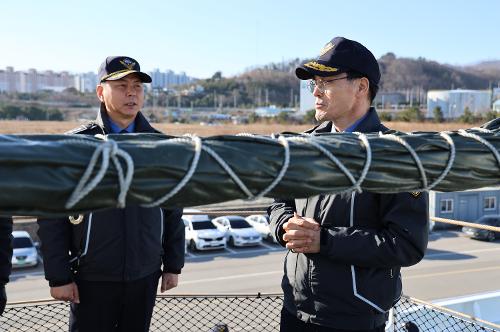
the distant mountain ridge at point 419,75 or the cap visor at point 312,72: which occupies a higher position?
the distant mountain ridge at point 419,75

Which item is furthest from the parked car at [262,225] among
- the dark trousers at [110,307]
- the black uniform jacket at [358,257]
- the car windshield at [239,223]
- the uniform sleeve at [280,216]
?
the black uniform jacket at [358,257]

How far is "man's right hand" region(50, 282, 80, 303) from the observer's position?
7.98ft

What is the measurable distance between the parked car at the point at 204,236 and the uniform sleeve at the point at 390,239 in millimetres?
13675

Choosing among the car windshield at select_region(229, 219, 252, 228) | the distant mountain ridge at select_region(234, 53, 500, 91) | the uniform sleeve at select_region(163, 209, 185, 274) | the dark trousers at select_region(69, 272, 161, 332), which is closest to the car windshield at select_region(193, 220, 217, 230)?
the car windshield at select_region(229, 219, 252, 228)

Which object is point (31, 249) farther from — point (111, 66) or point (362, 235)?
point (362, 235)

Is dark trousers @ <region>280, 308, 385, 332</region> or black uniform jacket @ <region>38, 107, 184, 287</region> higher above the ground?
black uniform jacket @ <region>38, 107, 184, 287</region>

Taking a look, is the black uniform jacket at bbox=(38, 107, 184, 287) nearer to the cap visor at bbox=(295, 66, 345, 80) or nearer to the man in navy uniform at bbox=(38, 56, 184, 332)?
the man in navy uniform at bbox=(38, 56, 184, 332)

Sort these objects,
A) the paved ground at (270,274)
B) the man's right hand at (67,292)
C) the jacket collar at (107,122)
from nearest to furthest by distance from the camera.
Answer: the man's right hand at (67,292), the jacket collar at (107,122), the paved ground at (270,274)

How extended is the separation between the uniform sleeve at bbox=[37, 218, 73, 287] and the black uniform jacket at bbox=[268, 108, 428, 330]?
3.45 ft

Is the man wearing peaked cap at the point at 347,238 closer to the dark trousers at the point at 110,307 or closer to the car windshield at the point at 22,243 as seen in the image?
the dark trousers at the point at 110,307

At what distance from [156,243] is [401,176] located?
1.47 metres

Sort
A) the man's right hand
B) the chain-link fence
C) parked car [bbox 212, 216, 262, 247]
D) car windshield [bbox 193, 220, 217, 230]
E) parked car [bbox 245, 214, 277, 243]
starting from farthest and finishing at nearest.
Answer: parked car [bbox 245, 214, 277, 243] → parked car [bbox 212, 216, 262, 247] → car windshield [bbox 193, 220, 217, 230] → the chain-link fence → the man's right hand

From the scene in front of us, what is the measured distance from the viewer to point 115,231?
247 centimetres

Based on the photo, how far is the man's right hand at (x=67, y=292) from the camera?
2.43 m
